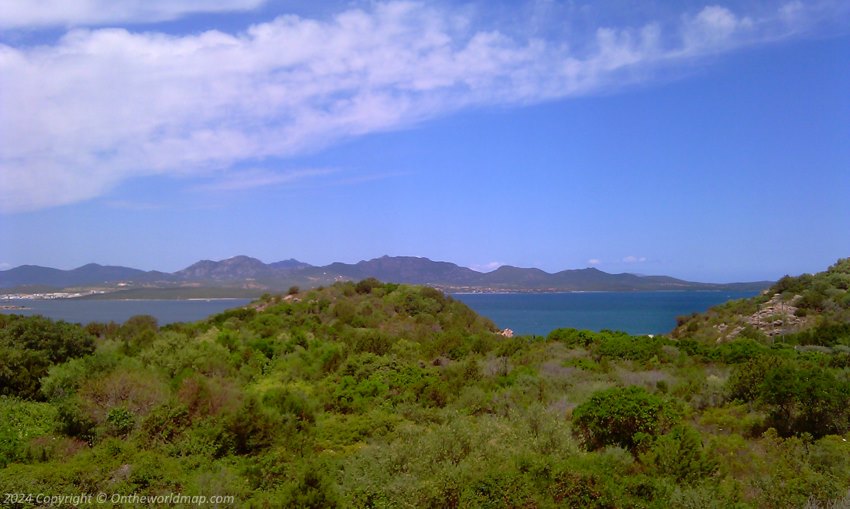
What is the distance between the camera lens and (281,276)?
258 feet

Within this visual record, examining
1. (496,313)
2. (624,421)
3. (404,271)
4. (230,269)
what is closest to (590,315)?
(496,313)

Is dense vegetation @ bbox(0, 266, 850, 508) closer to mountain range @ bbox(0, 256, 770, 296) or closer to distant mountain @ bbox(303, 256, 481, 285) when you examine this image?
mountain range @ bbox(0, 256, 770, 296)

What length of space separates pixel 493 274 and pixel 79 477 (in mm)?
167975

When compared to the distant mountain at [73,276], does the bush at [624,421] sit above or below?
below

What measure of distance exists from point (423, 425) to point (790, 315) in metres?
28.8

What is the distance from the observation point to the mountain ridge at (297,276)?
8068 centimetres

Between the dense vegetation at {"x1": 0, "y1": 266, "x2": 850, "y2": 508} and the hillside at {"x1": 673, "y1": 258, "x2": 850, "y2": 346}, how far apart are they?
6.01m

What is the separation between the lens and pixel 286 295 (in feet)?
134

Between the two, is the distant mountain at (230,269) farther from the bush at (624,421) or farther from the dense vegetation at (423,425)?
the bush at (624,421)

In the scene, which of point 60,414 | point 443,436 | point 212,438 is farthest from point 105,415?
point 443,436

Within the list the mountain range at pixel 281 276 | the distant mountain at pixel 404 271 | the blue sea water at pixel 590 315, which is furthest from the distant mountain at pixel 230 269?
the blue sea water at pixel 590 315

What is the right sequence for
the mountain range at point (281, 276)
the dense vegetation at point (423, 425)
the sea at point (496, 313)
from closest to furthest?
1. the dense vegetation at point (423, 425)
2. the sea at point (496, 313)
3. the mountain range at point (281, 276)

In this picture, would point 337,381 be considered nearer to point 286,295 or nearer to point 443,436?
point 443,436

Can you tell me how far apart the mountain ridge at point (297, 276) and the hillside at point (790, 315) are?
2992 cm
